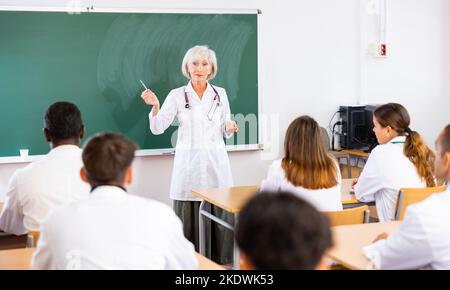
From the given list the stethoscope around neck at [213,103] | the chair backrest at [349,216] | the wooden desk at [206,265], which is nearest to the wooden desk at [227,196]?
the chair backrest at [349,216]

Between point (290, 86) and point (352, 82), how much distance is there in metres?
0.76

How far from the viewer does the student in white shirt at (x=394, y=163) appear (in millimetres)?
4008

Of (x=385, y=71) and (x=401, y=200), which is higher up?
(x=385, y=71)

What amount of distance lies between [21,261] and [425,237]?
177 cm

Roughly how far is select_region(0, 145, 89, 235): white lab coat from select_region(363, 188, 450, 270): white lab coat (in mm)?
1524

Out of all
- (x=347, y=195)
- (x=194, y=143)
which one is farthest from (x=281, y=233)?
(x=194, y=143)

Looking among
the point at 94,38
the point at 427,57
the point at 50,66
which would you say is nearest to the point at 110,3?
the point at 94,38

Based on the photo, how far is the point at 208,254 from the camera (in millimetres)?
5133

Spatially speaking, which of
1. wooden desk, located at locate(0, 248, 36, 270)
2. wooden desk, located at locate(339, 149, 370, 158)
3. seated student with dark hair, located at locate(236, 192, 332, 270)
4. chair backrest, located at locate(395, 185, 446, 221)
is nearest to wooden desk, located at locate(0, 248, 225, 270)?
wooden desk, located at locate(0, 248, 36, 270)

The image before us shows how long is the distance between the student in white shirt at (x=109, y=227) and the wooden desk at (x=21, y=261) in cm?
50

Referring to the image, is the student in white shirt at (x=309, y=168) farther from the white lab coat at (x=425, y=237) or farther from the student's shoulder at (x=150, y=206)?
the student's shoulder at (x=150, y=206)

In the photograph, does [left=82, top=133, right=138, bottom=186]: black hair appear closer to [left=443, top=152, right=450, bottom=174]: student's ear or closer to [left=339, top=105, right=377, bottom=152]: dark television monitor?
[left=443, top=152, right=450, bottom=174]: student's ear

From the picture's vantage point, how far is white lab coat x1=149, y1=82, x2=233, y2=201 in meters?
5.19
